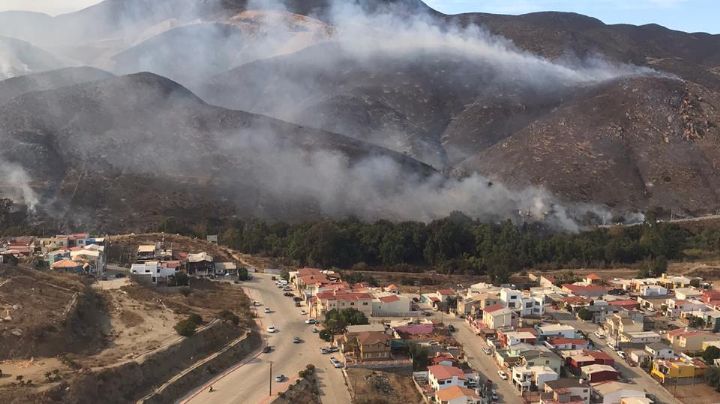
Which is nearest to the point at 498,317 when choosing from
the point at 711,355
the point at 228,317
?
the point at 711,355

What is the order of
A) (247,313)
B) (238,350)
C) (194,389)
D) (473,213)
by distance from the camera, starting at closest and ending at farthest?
(194,389)
(238,350)
(247,313)
(473,213)

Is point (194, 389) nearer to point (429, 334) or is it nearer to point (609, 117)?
point (429, 334)

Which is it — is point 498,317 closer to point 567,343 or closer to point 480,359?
point 567,343

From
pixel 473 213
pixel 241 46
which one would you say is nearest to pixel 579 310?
pixel 473 213

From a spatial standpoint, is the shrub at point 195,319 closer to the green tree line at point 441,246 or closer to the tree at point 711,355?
the green tree line at point 441,246

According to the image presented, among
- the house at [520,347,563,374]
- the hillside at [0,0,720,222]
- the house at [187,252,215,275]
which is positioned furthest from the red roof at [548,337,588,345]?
the hillside at [0,0,720,222]

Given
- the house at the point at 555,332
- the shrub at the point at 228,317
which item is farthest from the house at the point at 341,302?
the house at the point at 555,332
